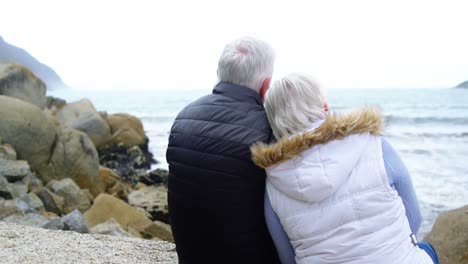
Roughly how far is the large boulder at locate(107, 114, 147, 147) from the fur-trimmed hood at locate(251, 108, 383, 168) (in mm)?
17647

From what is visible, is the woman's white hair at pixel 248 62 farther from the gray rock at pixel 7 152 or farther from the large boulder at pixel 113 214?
the gray rock at pixel 7 152

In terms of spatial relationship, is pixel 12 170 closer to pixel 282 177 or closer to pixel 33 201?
pixel 33 201

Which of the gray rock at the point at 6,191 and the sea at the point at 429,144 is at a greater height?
the gray rock at the point at 6,191

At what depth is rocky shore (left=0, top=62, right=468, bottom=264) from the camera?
15.1 feet

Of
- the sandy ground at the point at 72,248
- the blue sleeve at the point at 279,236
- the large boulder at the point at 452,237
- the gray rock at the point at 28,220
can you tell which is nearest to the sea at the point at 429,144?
the blue sleeve at the point at 279,236

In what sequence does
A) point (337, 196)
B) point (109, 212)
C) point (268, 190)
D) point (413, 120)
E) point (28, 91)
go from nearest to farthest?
point (337, 196) < point (268, 190) < point (109, 212) < point (28, 91) < point (413, 120)

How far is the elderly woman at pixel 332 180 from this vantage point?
233cm

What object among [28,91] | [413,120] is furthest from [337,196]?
[413,120]

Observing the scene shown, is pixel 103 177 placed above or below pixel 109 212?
below

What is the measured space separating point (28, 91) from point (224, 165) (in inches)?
518

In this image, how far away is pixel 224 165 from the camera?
8.57 ft

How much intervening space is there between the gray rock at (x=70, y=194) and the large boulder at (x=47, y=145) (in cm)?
87

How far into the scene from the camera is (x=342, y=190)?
7.67ft

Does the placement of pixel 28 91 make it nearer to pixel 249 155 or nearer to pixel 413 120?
pixel 249 155
